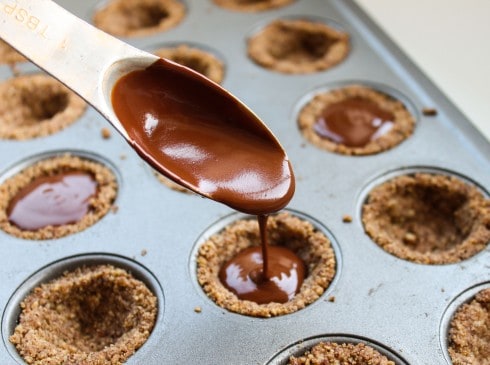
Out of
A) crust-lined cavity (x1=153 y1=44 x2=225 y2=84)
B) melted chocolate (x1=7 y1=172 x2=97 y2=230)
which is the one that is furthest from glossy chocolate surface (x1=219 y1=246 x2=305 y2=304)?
crust-lined cavity (x1=153 y1=44 x2=225 y2=84)

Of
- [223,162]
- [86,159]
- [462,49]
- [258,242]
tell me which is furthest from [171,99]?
[462,49]

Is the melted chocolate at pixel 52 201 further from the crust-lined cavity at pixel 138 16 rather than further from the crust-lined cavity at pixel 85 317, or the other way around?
the crust-lined cavity at pixel 138 16

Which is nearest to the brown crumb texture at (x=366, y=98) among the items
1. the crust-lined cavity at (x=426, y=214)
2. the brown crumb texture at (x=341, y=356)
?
the crust-lined cavity at (x=426, y=214)

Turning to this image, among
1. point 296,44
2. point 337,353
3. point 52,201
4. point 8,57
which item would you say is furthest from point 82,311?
point 296,44

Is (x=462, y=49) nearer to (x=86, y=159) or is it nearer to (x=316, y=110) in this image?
(x=316, y=110)

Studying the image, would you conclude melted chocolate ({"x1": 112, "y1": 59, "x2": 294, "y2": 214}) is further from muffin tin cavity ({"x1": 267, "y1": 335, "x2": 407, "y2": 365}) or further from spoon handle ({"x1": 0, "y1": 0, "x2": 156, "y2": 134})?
muffin tin cavity ({"x1": 267, "y1": 335, "x2": 407, "y2": 365})

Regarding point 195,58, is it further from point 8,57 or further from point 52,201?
point 52,201
